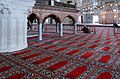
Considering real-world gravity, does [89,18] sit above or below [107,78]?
above

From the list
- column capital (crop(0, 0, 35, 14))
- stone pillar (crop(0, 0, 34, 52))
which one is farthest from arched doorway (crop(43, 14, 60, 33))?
stone pillar (crop(0, 0, 34, 52))

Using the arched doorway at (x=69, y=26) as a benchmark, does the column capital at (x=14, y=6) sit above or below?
above

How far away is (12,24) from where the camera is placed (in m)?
4.74

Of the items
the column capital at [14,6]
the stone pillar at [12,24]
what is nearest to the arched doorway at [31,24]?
the column capital at [14,6]

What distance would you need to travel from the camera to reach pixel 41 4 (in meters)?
6.73

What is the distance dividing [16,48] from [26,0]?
1750 mm

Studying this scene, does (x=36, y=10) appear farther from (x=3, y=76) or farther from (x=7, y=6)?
(x=3, y=76)

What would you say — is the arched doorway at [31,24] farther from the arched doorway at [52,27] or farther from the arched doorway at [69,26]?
the arched doorway at [69,26]

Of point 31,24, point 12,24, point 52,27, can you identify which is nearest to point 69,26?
point 52,27

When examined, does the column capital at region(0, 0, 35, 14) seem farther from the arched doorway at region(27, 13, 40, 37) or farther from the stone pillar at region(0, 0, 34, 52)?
the arched doorway at region(27, 13, 40, 37)

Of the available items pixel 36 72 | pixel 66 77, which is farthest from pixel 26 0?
pixel 66 77

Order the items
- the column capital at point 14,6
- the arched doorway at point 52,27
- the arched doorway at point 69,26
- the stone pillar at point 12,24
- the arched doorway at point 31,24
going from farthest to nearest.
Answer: the arched doorway at point 69,26, the arched doorway at point 52,27, the arched doorway at point 31,24, the stone pillar at point 12,24, the column capital at point 14,6

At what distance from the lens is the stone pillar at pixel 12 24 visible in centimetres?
454

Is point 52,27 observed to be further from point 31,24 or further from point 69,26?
point 31,24
